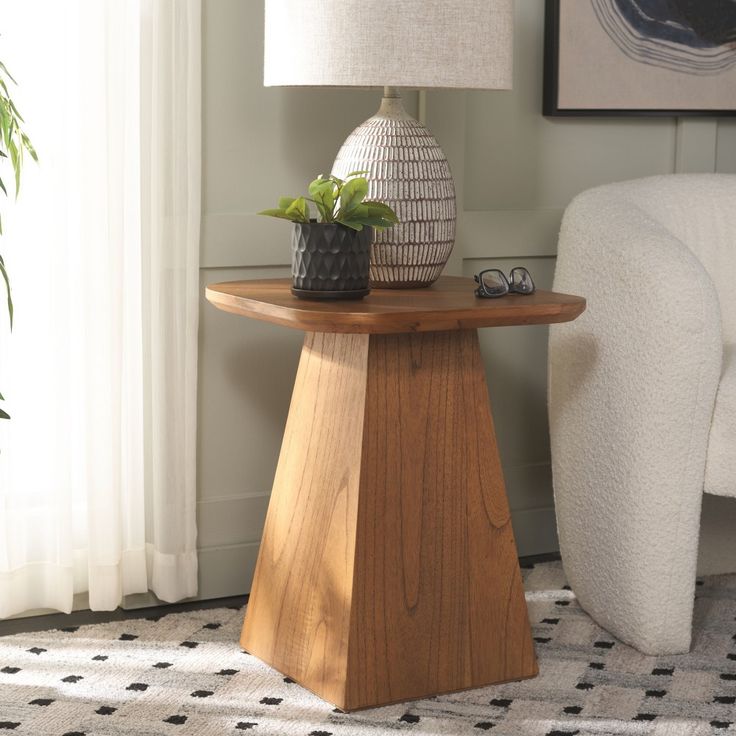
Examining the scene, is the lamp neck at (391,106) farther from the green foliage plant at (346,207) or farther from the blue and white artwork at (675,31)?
the blue and white artwork at (675,31)

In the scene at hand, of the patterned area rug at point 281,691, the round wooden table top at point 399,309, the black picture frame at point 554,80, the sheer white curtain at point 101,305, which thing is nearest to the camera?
the round wooden table top at point 399,309

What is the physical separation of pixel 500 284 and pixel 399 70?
1.22 feet

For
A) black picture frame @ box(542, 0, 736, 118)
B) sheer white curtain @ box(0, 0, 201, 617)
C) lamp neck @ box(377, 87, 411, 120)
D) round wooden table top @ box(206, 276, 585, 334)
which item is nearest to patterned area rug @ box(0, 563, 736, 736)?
sheer white curtain @ box(0, 0, 201, 617)

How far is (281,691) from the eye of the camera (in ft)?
6.31

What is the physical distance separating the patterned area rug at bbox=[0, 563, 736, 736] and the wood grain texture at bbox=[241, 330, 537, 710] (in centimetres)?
6

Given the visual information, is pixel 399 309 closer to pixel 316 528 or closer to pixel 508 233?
pixel 316 528

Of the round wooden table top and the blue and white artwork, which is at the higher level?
the blue and white artwork

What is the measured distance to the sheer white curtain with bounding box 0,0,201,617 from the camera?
6.97 feet

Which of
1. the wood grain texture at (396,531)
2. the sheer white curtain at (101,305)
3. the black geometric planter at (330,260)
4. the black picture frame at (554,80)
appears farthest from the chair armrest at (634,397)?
the sheer white curtain at (101,305)

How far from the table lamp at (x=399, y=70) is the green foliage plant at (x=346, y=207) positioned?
0.11 m

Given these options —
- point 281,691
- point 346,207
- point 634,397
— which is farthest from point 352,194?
point 281,691

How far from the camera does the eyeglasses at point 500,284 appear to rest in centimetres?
189

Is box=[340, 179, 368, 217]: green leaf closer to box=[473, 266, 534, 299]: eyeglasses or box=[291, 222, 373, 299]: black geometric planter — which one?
box=[291, 222, 373, 299]: black geometric planter

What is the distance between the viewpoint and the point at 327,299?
1.83 m
